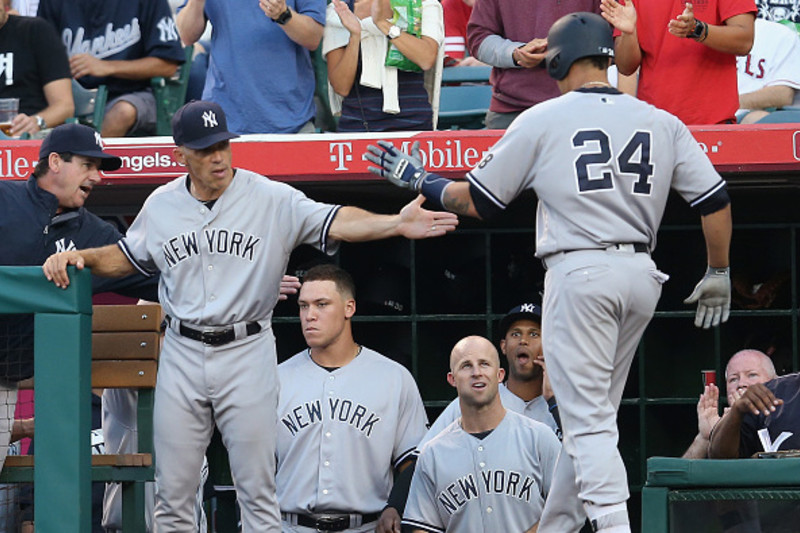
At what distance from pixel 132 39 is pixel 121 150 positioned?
1.61 m

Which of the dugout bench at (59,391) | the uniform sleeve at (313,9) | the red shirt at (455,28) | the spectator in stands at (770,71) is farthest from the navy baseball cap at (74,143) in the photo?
the spectator in stands at (770,71)

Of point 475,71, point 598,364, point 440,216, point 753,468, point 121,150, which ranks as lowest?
point 753,468

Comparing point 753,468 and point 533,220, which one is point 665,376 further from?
point 753,468

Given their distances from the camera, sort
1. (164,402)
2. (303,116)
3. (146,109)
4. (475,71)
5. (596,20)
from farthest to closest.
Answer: (475,71) → (146,109) → (303,116) → (164,402) → (596,20)

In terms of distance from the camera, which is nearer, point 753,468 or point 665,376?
point 753,468

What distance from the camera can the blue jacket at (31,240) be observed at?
18.5ft

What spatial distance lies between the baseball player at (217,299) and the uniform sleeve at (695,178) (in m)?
1.16

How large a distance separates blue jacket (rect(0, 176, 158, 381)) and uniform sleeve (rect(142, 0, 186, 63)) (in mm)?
2342

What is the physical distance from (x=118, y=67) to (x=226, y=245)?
2879 millimetres

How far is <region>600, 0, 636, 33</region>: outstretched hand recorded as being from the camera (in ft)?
22.5

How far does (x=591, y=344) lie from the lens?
4793mm

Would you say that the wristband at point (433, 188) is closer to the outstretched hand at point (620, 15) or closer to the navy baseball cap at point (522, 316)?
the navy baseball cap at point (522, 316)

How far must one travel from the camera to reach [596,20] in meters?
5.02

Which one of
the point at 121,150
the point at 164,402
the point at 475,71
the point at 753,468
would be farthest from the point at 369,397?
the point at 475,71
